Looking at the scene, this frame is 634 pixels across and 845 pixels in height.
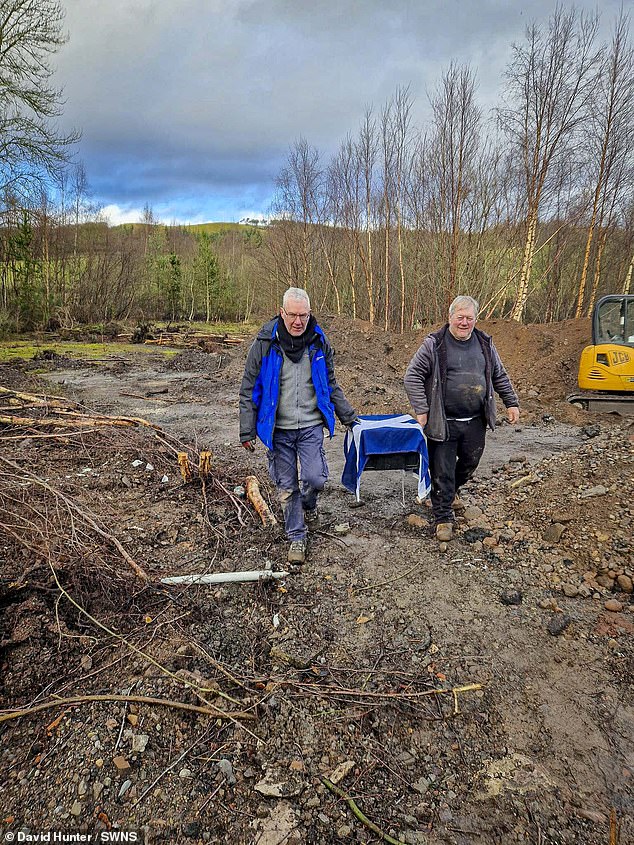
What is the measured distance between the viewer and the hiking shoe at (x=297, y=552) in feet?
13.2

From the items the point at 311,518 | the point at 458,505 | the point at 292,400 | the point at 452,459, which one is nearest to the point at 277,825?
the point at 292,400

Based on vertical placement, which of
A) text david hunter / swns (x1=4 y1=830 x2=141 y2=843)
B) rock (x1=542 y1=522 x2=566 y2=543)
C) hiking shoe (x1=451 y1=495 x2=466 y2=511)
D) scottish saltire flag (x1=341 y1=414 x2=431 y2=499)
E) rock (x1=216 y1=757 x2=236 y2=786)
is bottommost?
text david hunter / swns (x1=4 y1=830 x2=141 y2=843)

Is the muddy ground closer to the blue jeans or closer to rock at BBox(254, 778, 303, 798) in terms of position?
rock at BBox(254, 778, 303, 798)

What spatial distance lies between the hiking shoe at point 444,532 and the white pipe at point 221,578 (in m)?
1.61

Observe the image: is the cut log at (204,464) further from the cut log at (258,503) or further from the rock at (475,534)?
the rock at (475,534)

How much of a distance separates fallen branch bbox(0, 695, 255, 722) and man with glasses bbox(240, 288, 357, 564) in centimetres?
160

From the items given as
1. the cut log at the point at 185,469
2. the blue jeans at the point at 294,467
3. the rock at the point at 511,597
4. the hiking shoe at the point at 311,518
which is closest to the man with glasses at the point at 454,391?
the rock at the point at 511,597

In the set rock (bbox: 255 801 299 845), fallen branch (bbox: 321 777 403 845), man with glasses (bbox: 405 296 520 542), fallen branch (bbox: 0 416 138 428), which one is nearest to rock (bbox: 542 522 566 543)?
man with glasses (bbox: 405 296 520 542)

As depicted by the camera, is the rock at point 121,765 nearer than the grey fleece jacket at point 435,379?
Yes

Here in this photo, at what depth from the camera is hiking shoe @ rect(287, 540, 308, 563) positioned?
4027mm

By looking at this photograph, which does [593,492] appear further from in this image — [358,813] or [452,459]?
[358,813]

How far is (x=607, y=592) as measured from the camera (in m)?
3.64

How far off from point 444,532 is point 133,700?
2895 millimetres

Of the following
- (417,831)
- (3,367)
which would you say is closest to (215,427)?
(417,831)
